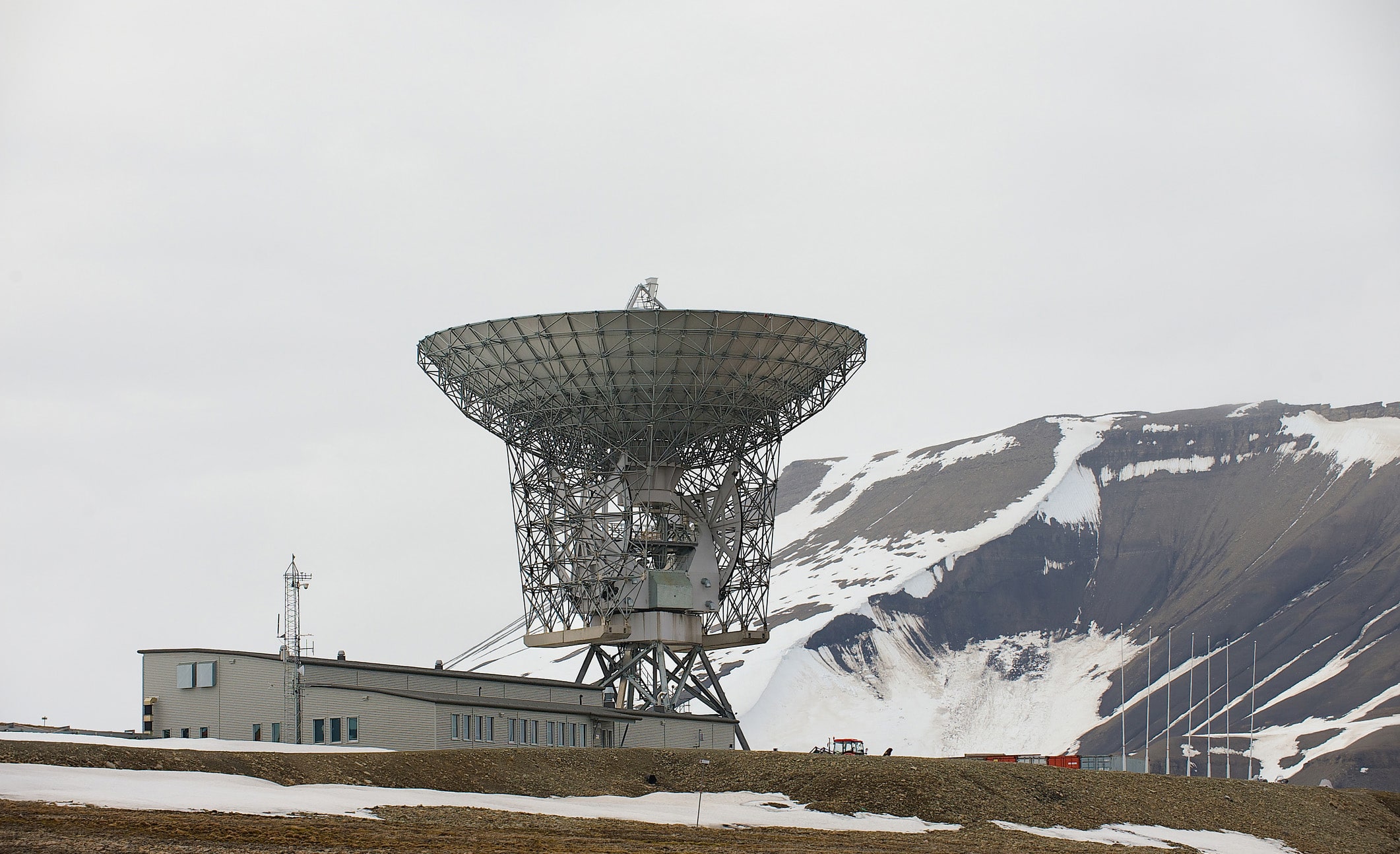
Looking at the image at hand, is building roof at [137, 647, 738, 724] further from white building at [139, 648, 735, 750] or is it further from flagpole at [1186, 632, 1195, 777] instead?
flagpole at [1186, 632, 1195, 777]

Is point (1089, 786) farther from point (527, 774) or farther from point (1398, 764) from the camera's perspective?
point (1398, 764)

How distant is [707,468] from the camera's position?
3275 inches

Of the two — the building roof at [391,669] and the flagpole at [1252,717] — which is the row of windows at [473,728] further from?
the flagpole at [1252,717]

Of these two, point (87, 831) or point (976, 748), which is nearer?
point (87, 831)

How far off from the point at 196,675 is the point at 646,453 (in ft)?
74.9

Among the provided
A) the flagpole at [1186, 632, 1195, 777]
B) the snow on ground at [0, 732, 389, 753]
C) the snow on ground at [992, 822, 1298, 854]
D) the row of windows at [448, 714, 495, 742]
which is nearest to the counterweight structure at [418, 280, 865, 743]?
the row of windows at [448, 714, 495, 742]

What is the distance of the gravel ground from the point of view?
38.8 m

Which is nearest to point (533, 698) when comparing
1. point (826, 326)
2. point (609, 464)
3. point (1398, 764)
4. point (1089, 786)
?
point (609, 464)

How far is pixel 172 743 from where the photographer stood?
57781 mm

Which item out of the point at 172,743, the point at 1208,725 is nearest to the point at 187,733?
the point at 172,743

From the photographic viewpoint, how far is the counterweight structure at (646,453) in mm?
77938

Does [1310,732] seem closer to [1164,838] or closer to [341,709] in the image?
[1164,838]

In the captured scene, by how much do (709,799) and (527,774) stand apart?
5926mm

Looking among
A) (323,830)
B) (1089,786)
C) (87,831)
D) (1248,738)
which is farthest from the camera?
(1248,738)
